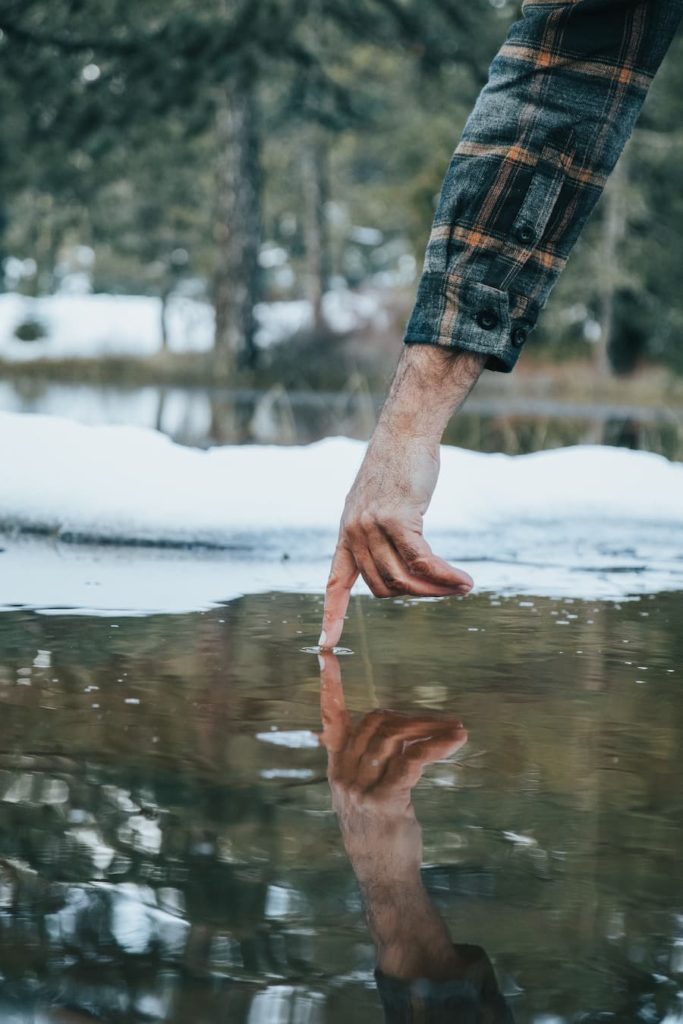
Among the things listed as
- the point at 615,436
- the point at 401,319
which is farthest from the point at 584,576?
the point at 401,319

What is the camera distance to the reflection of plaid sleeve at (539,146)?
141cm

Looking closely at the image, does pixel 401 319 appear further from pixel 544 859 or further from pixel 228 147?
pixel 544 859

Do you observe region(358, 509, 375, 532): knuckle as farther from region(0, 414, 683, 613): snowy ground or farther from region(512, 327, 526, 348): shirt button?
region(0, 414, 683, 613): snowy ground

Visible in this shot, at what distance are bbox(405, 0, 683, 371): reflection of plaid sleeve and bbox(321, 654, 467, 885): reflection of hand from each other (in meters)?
0.35

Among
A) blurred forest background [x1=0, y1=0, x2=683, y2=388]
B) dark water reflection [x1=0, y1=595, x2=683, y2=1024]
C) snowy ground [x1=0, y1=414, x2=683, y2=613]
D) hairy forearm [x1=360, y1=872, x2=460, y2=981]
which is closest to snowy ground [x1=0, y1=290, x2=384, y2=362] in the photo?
blurred forest background [x1=0, y1=0, x2=683, y2=388]

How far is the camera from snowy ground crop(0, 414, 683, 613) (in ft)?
7.07

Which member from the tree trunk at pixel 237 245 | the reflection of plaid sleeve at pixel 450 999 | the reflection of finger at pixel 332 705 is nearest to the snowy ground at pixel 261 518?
the reflection of finger at pixel 332 705

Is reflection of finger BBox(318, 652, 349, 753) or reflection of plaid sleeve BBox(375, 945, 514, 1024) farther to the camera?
reflection of finger BBox(318, 652, 349, 753)

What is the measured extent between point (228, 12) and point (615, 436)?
7397 millimetres

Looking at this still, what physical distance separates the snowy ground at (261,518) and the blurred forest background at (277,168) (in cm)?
858

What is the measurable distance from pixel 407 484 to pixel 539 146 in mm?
371

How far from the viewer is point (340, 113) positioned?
1449 cm

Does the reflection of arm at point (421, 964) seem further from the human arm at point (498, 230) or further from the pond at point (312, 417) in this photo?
the pond at point (312, 417)

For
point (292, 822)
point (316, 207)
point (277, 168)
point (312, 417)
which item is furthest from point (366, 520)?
point (277, 168)
